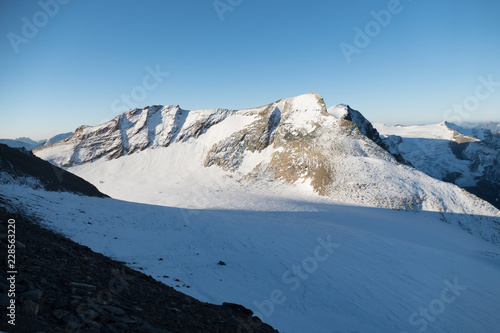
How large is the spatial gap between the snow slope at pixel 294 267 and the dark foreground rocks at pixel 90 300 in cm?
215

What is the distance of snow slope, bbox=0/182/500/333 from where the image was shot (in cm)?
1030

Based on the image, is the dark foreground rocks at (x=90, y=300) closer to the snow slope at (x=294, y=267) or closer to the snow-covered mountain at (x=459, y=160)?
the snow slope at (x=294, y=267)

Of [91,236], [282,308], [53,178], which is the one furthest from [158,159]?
[282,308]

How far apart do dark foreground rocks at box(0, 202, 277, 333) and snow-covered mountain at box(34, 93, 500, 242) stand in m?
30.6

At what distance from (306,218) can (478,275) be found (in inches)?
589

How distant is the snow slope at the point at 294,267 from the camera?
33.8ft

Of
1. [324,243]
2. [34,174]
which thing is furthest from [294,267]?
[34,174]

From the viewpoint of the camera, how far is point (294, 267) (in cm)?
1395

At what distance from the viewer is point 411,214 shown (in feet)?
112

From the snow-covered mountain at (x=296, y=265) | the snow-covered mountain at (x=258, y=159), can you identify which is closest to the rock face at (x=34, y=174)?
the snow-covered mountain at (x=296, y=265)

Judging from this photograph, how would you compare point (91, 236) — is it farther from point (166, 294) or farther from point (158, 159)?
point (158, 159)

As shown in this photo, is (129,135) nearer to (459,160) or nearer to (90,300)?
(90,300)

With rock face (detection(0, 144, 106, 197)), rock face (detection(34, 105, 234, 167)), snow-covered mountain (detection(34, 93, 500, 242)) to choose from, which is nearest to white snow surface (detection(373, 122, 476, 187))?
snow-covered mountain (detection(34, 93, 500, 242))

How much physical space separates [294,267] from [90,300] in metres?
11.5
